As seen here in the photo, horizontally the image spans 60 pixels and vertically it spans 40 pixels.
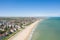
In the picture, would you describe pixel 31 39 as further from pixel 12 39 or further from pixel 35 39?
pixel 12 39

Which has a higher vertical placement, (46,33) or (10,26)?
(10,26)

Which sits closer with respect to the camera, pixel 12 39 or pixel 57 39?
pixel 12 39

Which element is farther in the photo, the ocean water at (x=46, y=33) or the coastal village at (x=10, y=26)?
the coastal village at (x=10, y=26)

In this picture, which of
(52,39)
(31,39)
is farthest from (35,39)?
(52,39)

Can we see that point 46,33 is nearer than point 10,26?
Yes

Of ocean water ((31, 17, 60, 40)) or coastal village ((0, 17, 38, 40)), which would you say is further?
coastal village ((0, 17, 38, 40))

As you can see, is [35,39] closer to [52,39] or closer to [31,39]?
[31,39]

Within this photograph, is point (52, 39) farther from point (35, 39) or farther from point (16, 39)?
point (16, 39)

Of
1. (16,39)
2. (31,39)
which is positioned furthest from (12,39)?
(31,39)

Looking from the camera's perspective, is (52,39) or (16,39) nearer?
(16,39)
